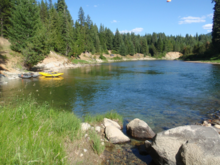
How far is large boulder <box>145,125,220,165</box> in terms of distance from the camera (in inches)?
205

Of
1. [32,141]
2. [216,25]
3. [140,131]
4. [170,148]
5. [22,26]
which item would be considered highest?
[216,25]

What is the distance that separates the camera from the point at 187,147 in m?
5.53

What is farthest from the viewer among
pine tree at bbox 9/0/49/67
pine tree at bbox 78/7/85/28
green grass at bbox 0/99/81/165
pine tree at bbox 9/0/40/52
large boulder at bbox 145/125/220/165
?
pine tree at bbox 78/7/85/28

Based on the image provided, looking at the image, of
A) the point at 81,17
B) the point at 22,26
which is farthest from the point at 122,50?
the point at 22,26

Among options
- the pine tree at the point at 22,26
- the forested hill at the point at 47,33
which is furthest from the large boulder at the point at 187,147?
the pine tree at the point at 22,26

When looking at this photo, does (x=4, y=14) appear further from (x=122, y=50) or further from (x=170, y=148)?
(x=122, y=50)

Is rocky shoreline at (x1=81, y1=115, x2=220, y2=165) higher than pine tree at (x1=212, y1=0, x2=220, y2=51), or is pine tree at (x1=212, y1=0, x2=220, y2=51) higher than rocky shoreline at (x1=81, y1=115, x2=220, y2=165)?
pine tree at (x1=212, y1=0, x2=220, y2=51)

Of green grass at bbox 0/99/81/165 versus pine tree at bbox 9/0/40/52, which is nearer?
green grass at bbox 0/99/81/165

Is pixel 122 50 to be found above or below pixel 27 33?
above

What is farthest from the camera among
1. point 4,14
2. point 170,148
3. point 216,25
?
point 216,25

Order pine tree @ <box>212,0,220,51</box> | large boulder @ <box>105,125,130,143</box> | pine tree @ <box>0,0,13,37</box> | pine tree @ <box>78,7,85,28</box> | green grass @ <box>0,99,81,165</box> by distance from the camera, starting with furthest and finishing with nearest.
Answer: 1. pine tree @ <box>78,7,85,28</box>
2. pine tree @ <box>212,0,220,51</box>
3. pine tree @ <box>0,0,13,37</box>
4. large boulder @ <box>105,125,130,143</box>
5. green grass @ <box>0,99,81,165</box>

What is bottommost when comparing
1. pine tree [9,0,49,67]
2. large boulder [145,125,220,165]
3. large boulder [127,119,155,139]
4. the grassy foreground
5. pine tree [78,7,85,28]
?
large boulder [127,119,155,139]

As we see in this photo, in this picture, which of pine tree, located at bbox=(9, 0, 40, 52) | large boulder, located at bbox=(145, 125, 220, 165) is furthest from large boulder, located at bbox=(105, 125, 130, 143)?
pine tree, located at bbox=(9, 0, 40, 52)

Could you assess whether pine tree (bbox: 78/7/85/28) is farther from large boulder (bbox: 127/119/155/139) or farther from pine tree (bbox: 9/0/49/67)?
large boulder (bbox: 127/119/155/139)
